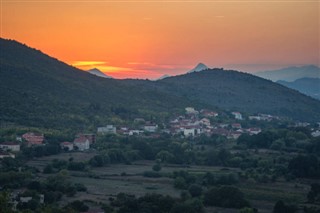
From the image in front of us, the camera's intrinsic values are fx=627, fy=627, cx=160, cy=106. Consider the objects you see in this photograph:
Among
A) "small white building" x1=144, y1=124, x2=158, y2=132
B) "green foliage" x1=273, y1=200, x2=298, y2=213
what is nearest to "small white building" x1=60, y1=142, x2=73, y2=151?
"small white building" x1=144, y1=124, x2=158, y2=132

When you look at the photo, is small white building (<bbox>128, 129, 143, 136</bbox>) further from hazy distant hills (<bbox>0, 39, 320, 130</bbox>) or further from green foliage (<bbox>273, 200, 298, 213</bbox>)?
green foliage (<bbox>273, 200, 298, 213</bbox>)

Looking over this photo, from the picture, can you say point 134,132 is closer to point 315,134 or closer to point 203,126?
point 203,126

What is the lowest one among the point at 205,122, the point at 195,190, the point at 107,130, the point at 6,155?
the point at 195,190

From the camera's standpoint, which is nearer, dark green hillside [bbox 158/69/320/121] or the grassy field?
the grassy field

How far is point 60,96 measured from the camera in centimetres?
9000

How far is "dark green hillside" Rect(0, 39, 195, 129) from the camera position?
250 ft

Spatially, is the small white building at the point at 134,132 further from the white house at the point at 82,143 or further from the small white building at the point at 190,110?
the small white building at the point at 190,110

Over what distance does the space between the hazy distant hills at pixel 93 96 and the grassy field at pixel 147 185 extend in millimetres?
24046

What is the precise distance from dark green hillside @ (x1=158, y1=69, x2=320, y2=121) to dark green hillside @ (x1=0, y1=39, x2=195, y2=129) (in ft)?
68.9

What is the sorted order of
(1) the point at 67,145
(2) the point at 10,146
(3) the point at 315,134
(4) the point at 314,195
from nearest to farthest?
(4) the point at 314,195
(2) the point at 10,146
(1) the point at 67,145
(3) the point at 315,134

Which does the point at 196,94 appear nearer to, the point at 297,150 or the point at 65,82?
the point at 65,82

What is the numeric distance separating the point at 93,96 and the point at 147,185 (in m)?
55.6

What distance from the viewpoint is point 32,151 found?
54.1m

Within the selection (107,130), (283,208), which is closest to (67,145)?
(107,130)
